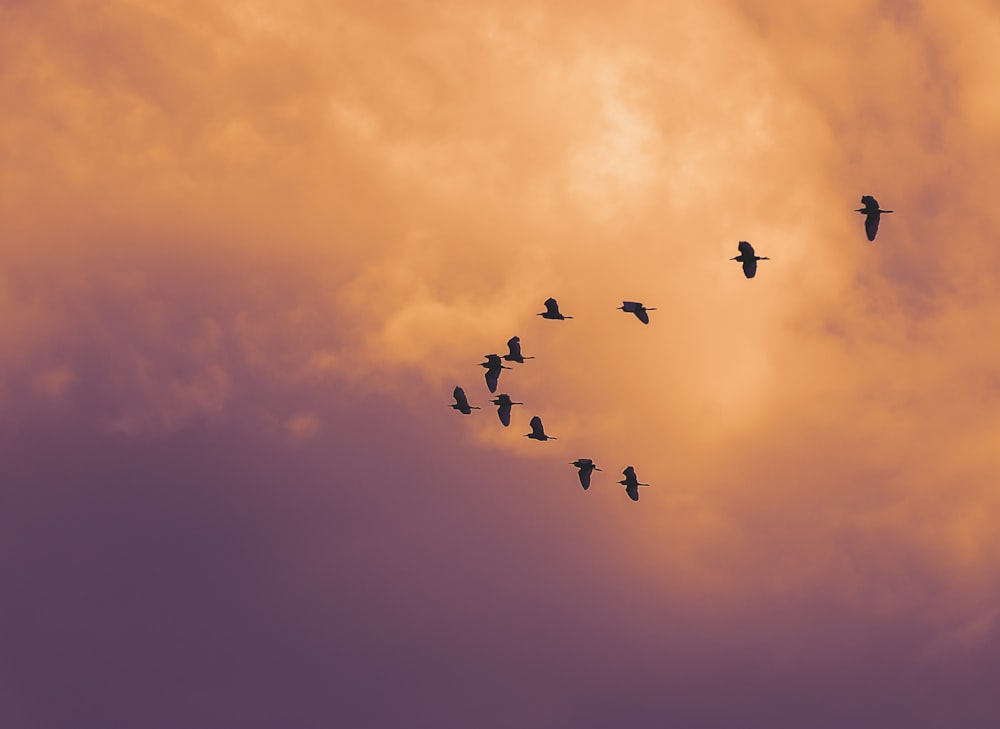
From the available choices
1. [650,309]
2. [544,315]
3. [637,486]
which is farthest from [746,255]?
[637,486]

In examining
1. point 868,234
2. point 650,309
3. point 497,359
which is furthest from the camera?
point 497,359

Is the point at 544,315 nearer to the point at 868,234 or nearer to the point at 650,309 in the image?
the point at 650,309

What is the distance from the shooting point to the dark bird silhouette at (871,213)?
162 m

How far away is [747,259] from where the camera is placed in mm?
170000

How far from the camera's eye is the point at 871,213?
162625 mm

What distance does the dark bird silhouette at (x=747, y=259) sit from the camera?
169m

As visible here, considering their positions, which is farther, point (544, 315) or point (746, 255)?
point (544, 315)

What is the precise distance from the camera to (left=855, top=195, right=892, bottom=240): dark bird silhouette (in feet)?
532

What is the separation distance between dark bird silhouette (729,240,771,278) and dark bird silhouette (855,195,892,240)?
11917 millimetres

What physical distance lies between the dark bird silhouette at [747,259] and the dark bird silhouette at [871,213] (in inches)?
469

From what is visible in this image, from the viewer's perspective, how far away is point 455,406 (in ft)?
653

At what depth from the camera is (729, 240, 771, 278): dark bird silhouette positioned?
16938 cm

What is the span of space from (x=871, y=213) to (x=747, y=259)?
13246 millimetres

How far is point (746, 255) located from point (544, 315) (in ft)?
74.3
